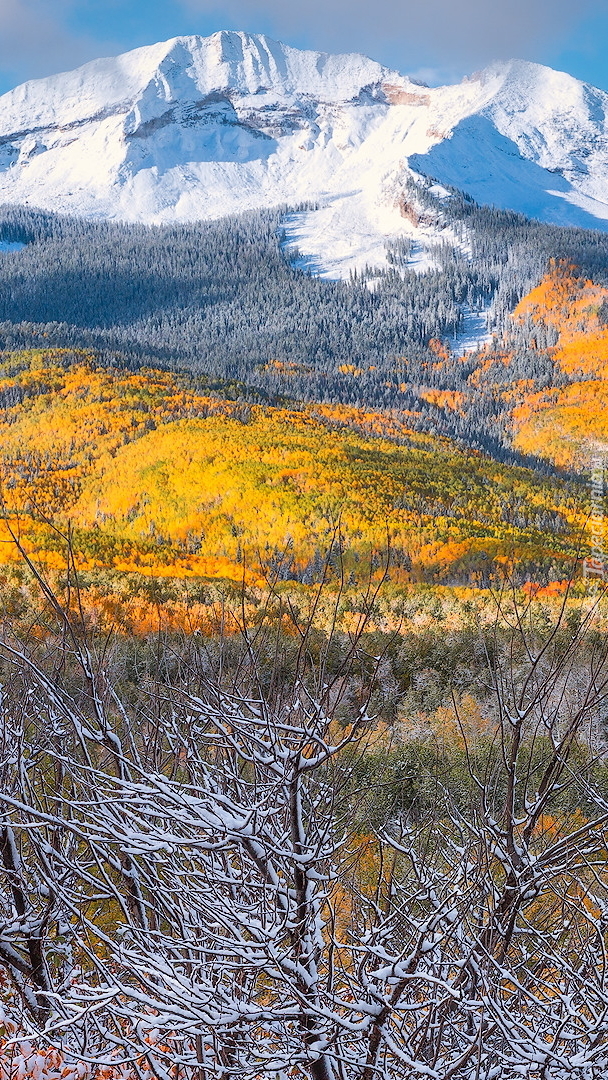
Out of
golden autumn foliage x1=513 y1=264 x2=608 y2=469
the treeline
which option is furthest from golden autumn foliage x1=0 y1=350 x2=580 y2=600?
the treeline

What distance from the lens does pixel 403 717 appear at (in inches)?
628

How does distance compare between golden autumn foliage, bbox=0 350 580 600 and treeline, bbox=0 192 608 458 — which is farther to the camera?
treeline, bbox=0 192 608 458

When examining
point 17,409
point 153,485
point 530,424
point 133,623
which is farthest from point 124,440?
point 530,424

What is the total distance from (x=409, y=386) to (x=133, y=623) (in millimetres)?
98247

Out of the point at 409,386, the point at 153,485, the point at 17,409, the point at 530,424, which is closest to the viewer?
the point at 153,485

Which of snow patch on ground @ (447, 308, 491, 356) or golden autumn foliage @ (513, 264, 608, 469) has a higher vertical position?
golden autumn foliage @ (513, 264, 608, 469)

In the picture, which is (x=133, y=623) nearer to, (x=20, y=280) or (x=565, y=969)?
(x=565, y=969)

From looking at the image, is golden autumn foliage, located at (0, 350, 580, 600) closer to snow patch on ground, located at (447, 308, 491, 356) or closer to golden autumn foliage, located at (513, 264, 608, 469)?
golden autumn foliage, located at (513, 264, 608, 469)

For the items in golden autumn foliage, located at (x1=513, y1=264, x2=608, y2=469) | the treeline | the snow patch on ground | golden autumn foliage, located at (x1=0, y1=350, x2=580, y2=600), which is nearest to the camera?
golden autumn foliage, located at (x1=0, y1=350, x2=580, y2=600)

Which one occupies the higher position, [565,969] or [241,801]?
[241,801]

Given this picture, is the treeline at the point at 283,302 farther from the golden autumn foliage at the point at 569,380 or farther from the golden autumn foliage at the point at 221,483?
the golden autumn foliage at the point at 221,483

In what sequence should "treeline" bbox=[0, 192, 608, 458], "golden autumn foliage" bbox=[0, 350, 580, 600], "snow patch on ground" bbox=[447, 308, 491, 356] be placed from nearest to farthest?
"golden autumn foliage" bbox=[0, 350, 580, 600] < "treeline" bbox=[0, 192, 608, 458] < "snow patch on ground" bbox=[447, 308, 491, 356]

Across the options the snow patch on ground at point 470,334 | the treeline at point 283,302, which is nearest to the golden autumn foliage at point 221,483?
the treeline at point 283,302

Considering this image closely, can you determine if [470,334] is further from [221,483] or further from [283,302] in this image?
[221,483]
